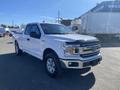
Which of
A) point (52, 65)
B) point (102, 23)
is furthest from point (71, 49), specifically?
point (102, 23)

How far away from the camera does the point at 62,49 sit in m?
5.54

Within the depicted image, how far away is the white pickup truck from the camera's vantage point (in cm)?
550

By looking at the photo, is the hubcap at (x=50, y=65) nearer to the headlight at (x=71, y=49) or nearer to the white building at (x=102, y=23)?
the headlight at (x=71, y=49)

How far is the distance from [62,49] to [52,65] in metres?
0.87

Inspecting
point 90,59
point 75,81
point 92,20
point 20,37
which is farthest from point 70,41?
point 92,20

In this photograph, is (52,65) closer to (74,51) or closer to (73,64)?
(73,64)

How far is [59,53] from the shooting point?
18.5ft

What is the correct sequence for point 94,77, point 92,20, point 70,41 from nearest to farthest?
point 70,41
point 94,77
point 92,20

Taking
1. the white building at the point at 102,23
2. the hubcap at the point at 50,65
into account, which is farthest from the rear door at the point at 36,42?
the white building at the point at 102,23

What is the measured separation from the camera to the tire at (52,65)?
580cm

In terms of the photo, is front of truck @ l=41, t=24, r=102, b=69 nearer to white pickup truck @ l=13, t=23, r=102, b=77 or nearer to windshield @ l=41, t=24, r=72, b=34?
white pickup truck @ l=13, t=23, r=102, b=77

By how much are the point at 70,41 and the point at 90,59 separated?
0.95m

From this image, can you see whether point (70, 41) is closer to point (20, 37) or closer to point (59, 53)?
point (59, 53)

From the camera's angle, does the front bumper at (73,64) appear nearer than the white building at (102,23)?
Yes
